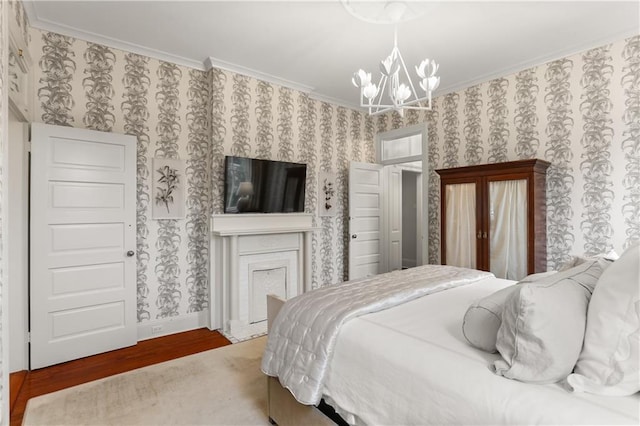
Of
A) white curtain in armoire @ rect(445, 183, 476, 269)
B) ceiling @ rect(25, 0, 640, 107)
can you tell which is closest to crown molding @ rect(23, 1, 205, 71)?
ceiling @ rect(25, 0, 640, 107)

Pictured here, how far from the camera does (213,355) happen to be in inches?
113

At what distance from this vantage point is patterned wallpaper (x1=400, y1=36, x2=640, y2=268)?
2973 mm

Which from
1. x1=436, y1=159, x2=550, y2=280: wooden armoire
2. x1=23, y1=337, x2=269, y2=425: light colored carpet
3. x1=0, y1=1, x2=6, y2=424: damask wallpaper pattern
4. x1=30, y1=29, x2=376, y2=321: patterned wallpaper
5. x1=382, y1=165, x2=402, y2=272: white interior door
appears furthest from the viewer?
x1=382, y1=165, x2=402, y2=272: white interior door

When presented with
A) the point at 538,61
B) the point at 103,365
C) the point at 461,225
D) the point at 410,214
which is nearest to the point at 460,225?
the point at 461,225

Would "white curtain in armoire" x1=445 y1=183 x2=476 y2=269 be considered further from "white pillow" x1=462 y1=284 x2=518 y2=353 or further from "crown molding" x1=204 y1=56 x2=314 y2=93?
"white pillow" x1=462 y1=284 x2=518 y2=353

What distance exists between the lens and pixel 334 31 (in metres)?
2.94

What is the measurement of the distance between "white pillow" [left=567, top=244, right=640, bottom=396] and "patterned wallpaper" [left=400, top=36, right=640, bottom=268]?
2657 millimetres

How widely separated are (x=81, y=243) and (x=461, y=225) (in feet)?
12.4

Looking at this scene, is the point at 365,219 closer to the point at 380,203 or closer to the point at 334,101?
the point at 380,203

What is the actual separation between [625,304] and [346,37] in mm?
2895

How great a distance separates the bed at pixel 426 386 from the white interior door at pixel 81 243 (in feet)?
6.81

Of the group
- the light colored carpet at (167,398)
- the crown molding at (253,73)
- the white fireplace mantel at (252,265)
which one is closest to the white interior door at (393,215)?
the white fireplace mantel at (252,265)

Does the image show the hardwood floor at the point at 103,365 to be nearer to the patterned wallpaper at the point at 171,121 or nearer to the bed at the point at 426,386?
the patterned wallpaper at the point at 171,121

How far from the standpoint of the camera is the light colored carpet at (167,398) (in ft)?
6.57
